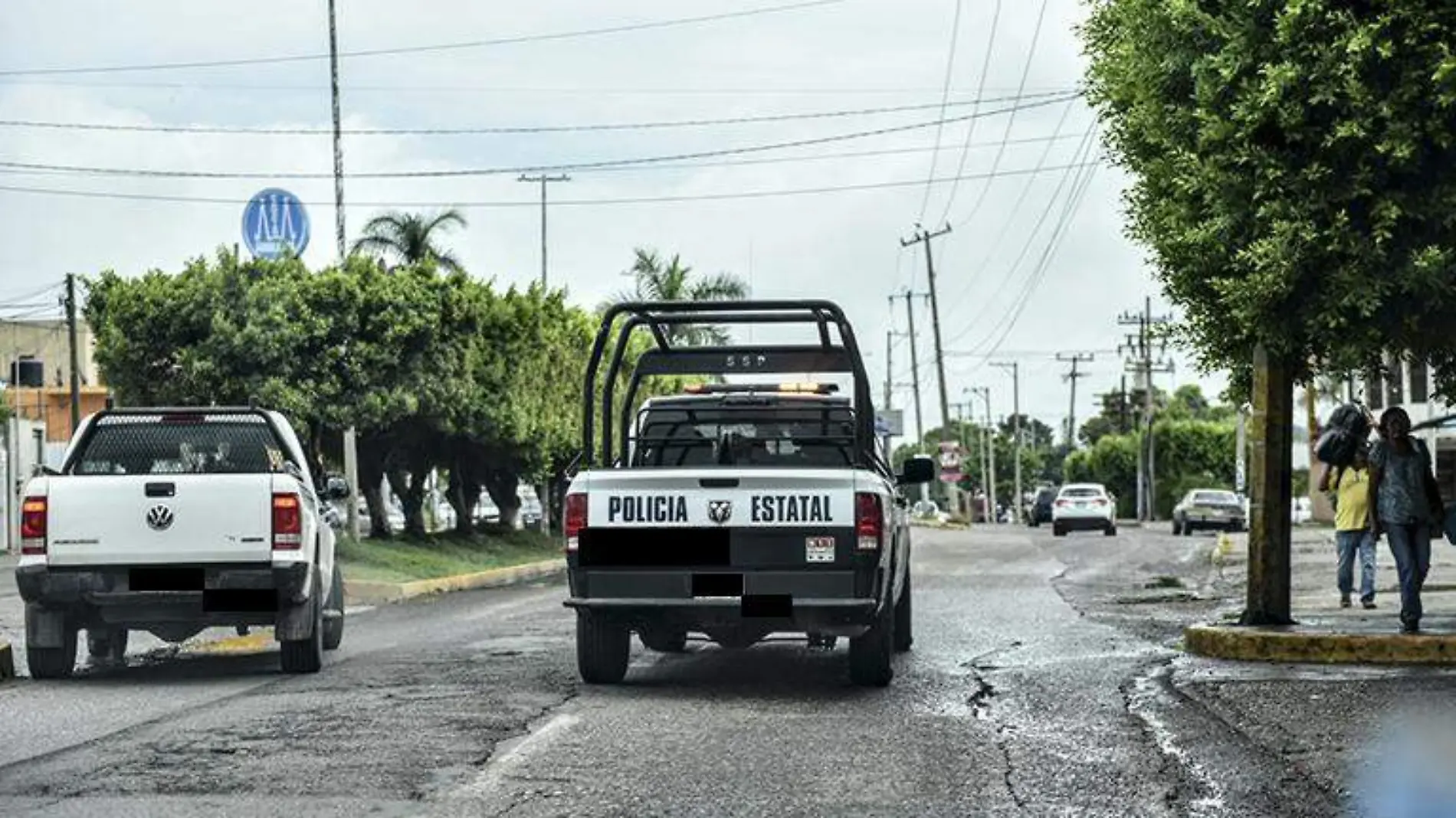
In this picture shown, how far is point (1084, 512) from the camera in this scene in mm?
54531

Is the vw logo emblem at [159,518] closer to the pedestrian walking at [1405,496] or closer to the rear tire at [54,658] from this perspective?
the rear tire at [54,658]

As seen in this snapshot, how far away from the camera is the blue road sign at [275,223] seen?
3403cm

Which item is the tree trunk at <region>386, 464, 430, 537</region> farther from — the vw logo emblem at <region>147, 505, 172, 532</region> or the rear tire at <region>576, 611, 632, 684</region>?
the rear tire at <region>576, 611, 632, 684</region>

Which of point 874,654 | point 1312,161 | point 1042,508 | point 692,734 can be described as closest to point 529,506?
point 1042,508

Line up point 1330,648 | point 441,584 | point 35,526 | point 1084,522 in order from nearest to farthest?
point 35,526
point 1330,648
point 441,584
point 1084,522

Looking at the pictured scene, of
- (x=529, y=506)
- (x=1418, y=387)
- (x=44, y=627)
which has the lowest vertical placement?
(x=529, y=506)

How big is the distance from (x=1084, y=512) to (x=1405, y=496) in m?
39.4

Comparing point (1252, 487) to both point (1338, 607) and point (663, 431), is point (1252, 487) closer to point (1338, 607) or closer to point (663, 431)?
point (1338, 607)

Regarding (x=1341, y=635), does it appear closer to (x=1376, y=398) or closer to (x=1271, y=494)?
(x=1271, y=494)

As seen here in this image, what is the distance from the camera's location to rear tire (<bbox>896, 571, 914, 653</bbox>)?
15.5m

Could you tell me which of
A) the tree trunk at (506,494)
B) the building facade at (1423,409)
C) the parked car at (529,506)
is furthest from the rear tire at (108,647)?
the parked car at (529,506)

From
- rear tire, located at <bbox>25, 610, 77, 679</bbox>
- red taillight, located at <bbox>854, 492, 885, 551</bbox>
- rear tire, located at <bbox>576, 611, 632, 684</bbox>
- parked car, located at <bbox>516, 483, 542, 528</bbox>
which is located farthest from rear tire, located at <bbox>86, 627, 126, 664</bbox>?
parked car, located at <bbox>516, 483, 542, 528</bbox>

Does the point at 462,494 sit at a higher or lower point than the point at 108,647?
higher

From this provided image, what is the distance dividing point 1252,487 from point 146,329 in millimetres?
18305
